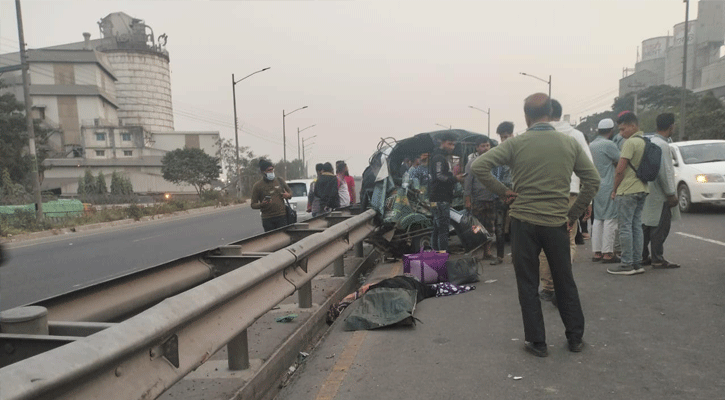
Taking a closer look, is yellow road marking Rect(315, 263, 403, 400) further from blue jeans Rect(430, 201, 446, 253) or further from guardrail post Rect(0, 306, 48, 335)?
blue jeans Rect(430, 201, 446, 253)

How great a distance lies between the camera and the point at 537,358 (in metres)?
3.76

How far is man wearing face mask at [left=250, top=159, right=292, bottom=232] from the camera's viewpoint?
7.99 meters

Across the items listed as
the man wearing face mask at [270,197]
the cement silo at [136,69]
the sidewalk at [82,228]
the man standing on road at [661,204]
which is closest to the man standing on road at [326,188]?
the man wearing face mask at [270,197]

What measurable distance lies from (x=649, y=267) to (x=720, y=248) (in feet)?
5.93

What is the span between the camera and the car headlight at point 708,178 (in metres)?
11.4

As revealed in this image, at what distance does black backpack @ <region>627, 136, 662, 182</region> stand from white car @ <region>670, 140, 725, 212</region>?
680 centimetres

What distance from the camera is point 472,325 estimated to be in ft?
15.1

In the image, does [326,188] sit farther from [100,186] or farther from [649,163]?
[100,186]

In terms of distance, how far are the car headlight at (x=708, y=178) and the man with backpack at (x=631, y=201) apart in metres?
6.85

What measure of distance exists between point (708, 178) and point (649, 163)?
7.09m

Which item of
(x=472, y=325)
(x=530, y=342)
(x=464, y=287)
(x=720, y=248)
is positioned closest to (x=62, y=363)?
(x=530, y=342)

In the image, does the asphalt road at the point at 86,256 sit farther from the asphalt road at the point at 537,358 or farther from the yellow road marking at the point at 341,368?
the asphalt road at the point at 537,358

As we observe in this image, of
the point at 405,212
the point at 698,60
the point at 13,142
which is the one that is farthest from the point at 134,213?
the point at 698,60

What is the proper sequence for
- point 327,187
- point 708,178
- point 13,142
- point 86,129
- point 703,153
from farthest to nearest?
point 86,129 → point 13,142 → point 703,153 → point 708,178 → point 327,187
